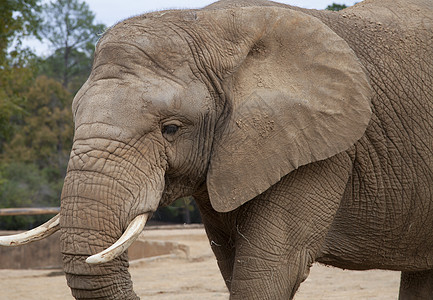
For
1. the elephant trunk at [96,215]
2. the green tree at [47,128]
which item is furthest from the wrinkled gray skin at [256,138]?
the green tree at [47,128]

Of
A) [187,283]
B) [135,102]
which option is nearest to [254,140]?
[135,102]

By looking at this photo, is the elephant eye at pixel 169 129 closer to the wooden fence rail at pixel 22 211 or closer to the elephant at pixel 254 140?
the elephant at pixel 254 140

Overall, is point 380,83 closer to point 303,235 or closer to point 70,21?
point 303,235

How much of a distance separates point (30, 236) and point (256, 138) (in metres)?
1.27

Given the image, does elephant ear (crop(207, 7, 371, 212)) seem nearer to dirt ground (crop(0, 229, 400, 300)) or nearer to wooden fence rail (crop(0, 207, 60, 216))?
dirt ground (crop(0, 229, 400, 300))

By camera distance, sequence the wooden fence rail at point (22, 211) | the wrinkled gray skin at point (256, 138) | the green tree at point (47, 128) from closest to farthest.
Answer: the wrinkled gray skin at point (256, 138) → the wooden fence rail at point (22, 211) → the green tree at point (47, 128)

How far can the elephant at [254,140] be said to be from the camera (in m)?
3.44

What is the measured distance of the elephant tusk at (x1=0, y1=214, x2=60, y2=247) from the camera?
11.3 feet

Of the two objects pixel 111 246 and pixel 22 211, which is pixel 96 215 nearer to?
pixel 111 246

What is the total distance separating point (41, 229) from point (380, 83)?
2161 mm

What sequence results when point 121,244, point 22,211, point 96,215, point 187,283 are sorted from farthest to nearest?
1. point 22,211
2. point 187,283
3. point 96,215
4. point 121,244

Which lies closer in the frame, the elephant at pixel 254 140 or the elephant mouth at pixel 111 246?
the elephant mouth at pixel 111 246

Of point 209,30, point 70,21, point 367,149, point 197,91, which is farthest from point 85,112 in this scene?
point 70,21

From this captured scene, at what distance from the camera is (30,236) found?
3.48m
